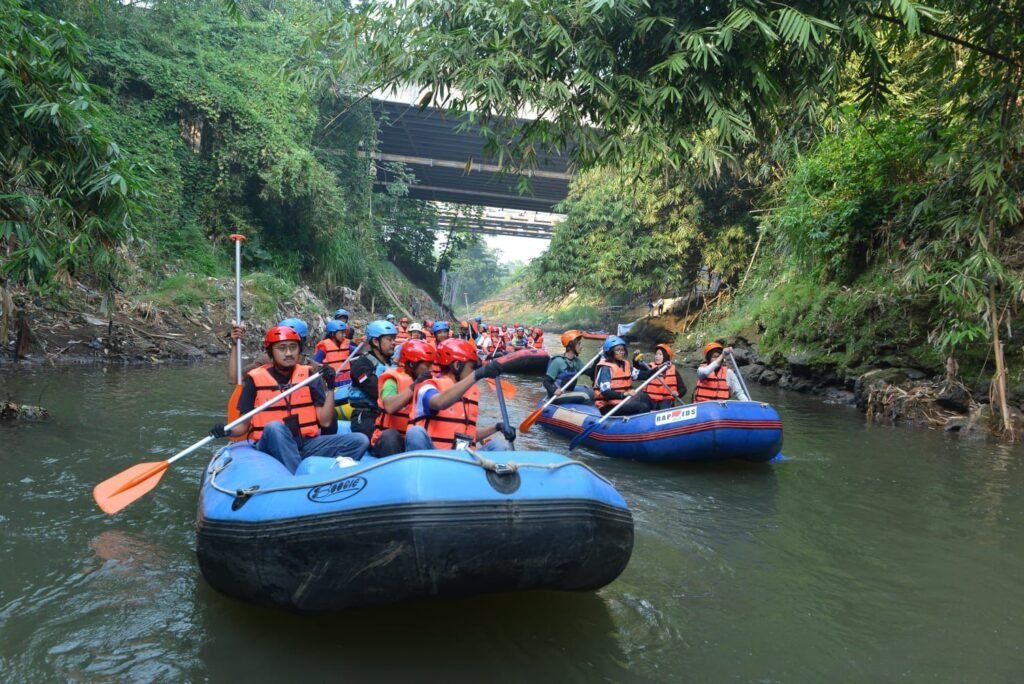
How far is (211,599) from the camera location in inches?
172

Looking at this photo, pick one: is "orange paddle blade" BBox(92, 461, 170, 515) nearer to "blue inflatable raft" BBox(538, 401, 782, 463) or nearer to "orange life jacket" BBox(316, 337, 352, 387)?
"orange life jacket" BBox(316, 337, 352, 387)

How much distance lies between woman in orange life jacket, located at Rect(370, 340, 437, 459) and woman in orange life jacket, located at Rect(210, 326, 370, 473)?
26 cm

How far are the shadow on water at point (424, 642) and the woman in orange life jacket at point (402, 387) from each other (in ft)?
3.91

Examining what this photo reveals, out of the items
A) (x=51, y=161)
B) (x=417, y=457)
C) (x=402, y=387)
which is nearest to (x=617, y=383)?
(x=402, y=387)

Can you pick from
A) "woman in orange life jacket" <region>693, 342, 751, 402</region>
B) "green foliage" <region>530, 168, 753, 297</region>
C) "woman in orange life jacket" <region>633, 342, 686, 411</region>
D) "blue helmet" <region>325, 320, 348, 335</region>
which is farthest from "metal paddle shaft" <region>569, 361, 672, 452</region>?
"green foliage" <region>530, 168, 753, 297</region>

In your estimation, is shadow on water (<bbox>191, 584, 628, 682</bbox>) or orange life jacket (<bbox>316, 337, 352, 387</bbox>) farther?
orange life jacket (<bbox>316, 337, 352, 387</bbox>)

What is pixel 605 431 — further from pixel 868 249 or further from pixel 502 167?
pixel 868 249

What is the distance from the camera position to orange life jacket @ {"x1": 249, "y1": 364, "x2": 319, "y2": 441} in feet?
17.4

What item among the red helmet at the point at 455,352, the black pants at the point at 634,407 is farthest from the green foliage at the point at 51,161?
the black pants at the point at 634,407

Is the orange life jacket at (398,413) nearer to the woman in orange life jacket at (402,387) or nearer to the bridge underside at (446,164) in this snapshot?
the woman in orange life jacket at (402,387)

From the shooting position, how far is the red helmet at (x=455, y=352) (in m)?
4.83

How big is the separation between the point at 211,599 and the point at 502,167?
11.9ft

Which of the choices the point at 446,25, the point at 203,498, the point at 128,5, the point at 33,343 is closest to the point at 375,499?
the point at 203,498

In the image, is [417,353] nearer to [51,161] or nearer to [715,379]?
[51,161]
